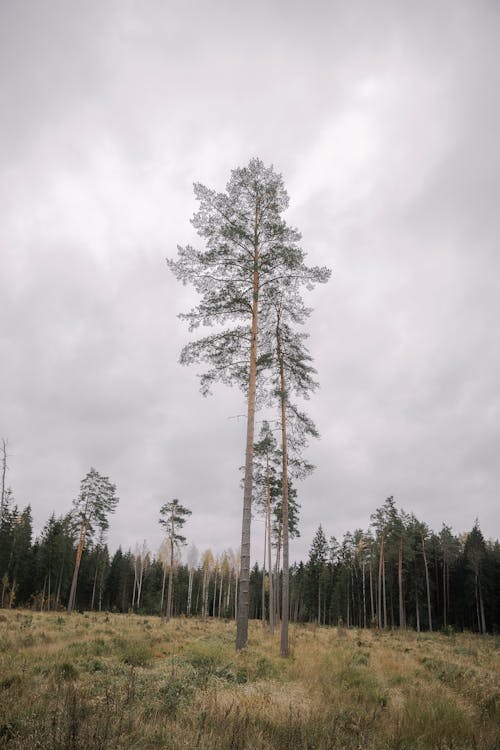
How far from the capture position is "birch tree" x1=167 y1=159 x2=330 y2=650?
41.0 ft

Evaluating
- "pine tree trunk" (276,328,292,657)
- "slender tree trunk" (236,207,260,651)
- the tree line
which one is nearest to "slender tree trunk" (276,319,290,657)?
"pine tree trunk" (276,328,292,657)

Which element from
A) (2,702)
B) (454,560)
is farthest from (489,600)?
(2,702)

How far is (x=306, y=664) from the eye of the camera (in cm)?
1008

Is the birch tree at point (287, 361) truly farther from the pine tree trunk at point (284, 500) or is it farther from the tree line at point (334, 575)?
→ the tree line at point (334, 575)

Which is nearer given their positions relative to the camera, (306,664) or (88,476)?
(306,664)

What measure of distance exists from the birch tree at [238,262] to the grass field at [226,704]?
627 cm

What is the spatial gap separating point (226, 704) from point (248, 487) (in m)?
6.13

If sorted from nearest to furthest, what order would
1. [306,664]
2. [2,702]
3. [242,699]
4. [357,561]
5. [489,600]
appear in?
[2,702], [242,699], [306,664], [489,600], [357,561]

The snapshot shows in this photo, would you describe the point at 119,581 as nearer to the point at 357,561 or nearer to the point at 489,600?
the point at 357,561

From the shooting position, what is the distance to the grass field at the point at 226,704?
408 cm

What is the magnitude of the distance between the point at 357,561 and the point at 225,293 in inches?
2291

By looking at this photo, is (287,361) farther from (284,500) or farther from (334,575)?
(334,575)

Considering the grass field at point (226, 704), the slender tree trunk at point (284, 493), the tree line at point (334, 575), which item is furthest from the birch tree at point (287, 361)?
the tree line at point (334, 575)

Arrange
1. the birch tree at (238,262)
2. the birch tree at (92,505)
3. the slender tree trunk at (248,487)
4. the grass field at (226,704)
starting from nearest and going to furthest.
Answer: the grass field at (226,704), the slender tree trunk at (248,487), the birch tree at (238,262), the birch tree at (92,505)
